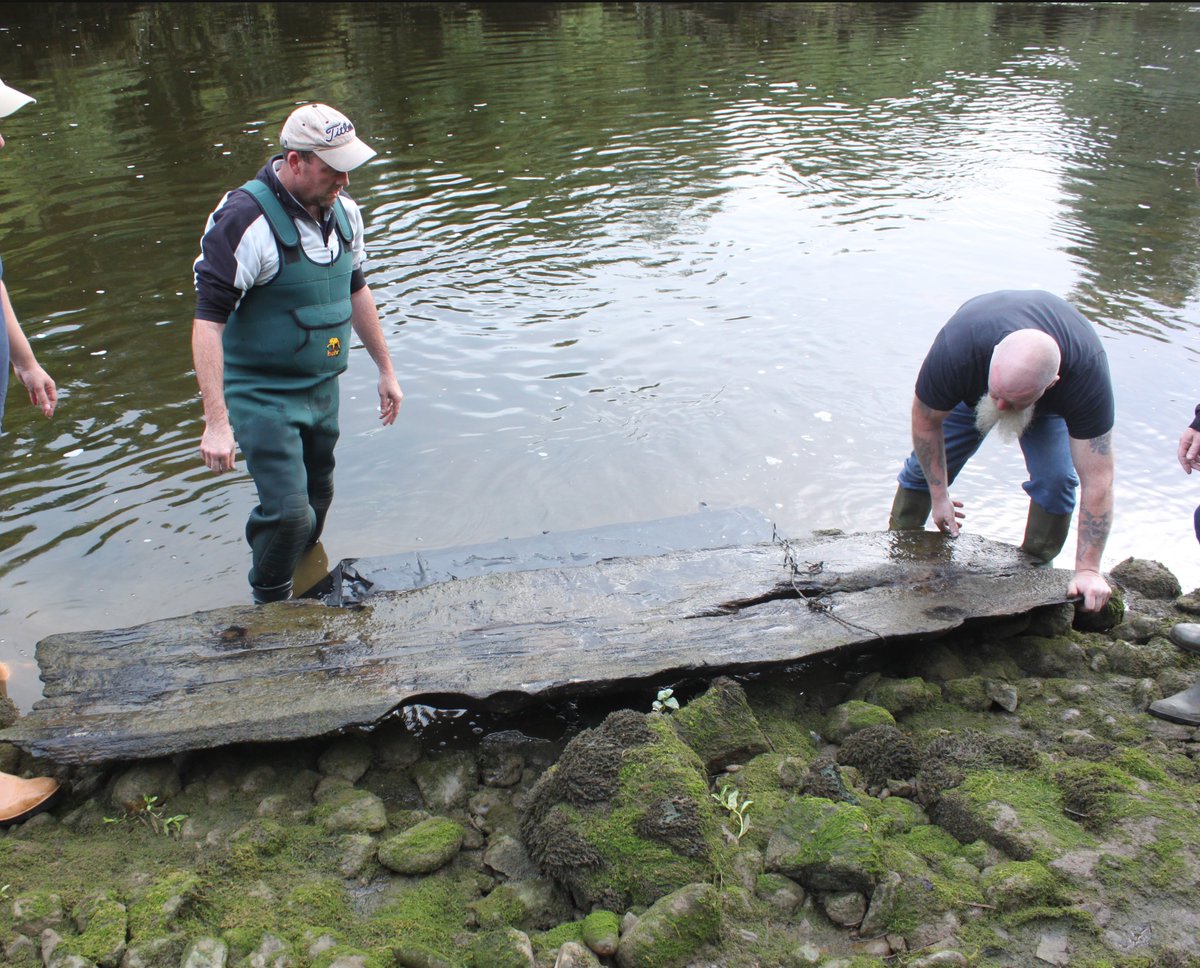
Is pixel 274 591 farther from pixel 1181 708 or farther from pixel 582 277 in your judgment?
pixel 582 277

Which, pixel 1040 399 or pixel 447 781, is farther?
pixel 1040 399

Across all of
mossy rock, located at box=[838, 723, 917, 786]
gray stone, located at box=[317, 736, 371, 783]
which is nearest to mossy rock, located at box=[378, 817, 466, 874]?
gray stone, located at box=[317, 736, 371, 783]

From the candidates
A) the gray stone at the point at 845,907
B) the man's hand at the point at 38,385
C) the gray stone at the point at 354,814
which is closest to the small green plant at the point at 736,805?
the gray stone at the point at 845,907

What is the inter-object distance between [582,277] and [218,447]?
641 cm

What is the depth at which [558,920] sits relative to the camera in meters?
3.18

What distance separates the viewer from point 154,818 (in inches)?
139

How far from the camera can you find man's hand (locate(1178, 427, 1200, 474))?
4.55m

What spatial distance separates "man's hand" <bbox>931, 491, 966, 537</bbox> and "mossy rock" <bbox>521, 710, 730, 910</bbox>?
2.32 m

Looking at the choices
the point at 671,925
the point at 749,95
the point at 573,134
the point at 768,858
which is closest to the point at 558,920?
the point at 671,925

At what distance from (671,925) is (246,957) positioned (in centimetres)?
124

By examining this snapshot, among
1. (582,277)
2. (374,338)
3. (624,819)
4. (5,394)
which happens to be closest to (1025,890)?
(624,819)

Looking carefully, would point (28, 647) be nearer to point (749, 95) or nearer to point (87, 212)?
point (87, 212)

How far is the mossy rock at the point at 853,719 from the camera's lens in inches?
157

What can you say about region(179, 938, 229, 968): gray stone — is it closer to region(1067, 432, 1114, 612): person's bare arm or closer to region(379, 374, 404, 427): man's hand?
region(379, 374, 404, 427): man's hand
